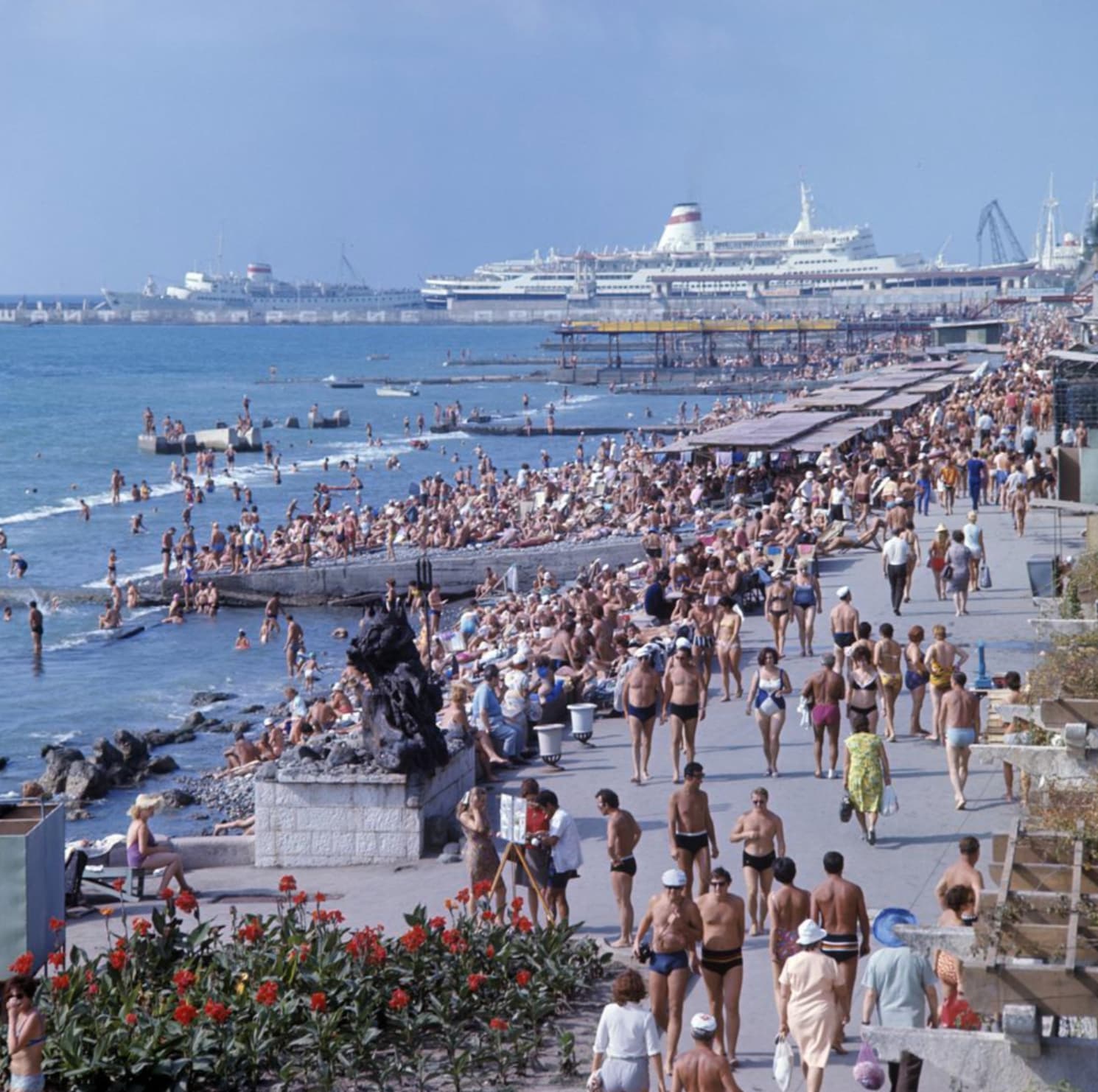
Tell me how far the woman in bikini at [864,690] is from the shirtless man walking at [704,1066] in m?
6.02

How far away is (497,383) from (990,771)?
10097 cm

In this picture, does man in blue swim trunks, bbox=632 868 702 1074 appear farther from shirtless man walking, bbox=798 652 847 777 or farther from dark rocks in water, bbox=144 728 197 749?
dark rocks in water, bbox=144 728 197 749

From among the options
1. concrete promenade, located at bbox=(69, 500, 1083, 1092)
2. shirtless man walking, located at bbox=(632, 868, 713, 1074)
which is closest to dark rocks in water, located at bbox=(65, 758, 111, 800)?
concrete promenade, located at bbox=(69, 500, 1083, 1092)

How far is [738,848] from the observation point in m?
11.7

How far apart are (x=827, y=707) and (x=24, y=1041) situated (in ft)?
23.1

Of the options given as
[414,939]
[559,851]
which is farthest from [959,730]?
[414,939]

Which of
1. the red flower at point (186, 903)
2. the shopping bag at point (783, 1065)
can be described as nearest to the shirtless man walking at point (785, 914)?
the shopping bag at point (783, 1065)

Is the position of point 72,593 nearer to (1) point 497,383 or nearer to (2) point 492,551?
(2) point 492,551

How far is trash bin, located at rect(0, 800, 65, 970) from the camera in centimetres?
945

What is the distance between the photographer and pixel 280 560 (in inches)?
1432

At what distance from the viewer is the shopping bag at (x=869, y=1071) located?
7578mm

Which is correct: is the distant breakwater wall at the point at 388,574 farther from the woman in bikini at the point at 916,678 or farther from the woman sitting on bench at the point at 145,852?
the woman sitting on bench at the point at 145,852

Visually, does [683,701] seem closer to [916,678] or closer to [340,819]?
[916,678]

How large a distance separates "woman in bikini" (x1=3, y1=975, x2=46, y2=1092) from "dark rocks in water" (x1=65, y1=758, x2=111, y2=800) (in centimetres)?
1216
